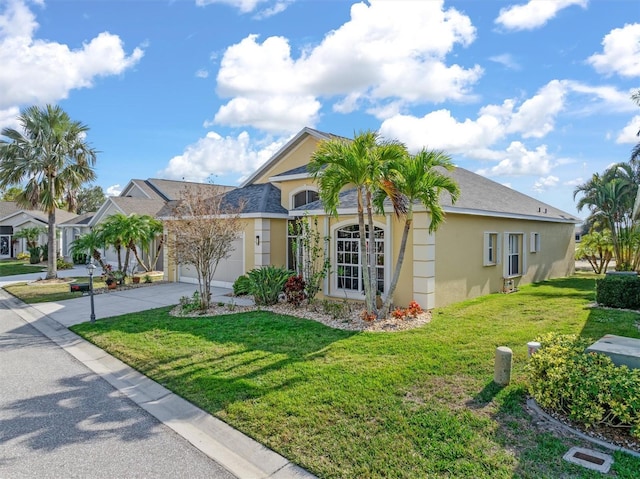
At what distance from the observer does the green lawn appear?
13.9 ft

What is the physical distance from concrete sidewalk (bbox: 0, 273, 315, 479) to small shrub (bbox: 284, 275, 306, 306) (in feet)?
15.7

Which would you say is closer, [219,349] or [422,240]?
[219,349]

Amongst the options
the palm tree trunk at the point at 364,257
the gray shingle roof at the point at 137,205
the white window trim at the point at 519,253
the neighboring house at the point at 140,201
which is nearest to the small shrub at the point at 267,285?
the palm tree trunk at the point at 364,257

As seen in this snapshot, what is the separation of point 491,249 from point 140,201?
2425cm

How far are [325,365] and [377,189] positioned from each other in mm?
5370

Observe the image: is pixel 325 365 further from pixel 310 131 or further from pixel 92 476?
pixel 310 131

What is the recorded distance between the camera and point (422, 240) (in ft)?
37.3

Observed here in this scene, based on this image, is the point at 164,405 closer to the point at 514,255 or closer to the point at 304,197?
the point at 304,197

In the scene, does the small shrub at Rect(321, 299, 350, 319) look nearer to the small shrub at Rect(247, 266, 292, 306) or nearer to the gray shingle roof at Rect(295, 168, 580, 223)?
the small shrub at Rect(247, 266, 292, 306)

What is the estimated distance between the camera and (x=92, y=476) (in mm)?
4219

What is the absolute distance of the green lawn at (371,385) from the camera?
167 inches

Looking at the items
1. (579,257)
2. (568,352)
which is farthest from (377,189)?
(579,257)

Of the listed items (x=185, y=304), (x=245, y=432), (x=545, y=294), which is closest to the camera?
(x=245, y=432)

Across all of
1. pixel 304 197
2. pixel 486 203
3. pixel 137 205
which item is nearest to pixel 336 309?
pixel 304 197
